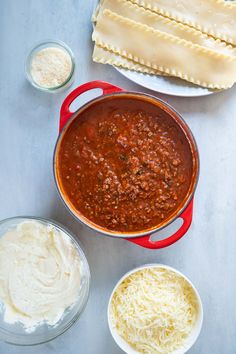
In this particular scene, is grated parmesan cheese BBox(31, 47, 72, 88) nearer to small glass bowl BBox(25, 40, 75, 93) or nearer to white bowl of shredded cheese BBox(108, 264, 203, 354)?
small glass bowl BBox(25, 40, 75, 93)

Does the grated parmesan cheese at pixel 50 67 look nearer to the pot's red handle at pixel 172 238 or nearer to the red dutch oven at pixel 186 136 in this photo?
the red dutch oven at pixel 186 136

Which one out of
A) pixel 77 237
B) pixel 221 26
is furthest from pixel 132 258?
pixel 221 26

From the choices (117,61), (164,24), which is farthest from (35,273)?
(164,24)

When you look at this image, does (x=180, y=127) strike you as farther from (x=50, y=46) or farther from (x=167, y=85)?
(x=50, y=46)

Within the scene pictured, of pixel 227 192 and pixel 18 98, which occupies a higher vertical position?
pixel 18 98

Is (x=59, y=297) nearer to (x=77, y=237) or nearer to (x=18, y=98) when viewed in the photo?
(x=77, y=237)

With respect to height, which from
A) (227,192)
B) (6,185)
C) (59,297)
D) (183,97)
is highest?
(183,97)

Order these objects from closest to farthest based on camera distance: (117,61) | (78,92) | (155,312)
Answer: (78,92)
(155,312)
(117,61)
